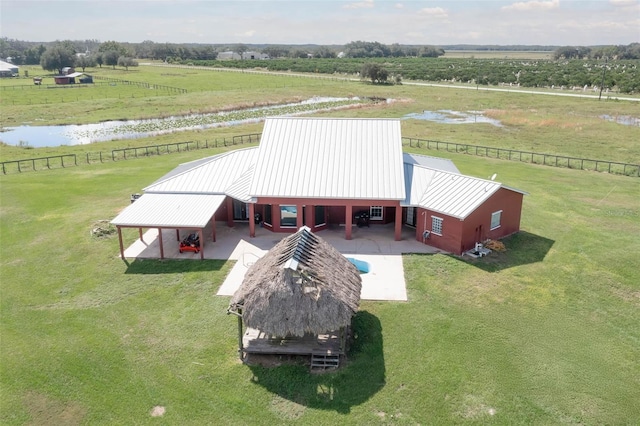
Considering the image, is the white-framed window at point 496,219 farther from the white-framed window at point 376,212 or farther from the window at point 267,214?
the window at point 267,214

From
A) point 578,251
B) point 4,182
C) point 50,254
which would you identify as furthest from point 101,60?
point 578,251

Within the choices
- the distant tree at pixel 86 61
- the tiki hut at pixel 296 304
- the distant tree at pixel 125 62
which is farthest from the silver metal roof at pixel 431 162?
the distant tree at pixel 86 61

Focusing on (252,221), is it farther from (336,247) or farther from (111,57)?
(111,57)

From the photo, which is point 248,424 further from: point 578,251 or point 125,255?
Result: point 578,251

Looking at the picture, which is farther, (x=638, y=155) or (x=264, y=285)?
(x=638, y=155)

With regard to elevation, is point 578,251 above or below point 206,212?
below

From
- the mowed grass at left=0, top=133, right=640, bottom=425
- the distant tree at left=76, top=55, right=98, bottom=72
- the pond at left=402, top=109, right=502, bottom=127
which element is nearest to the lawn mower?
the mowed grass at left=0, top=133, right=640, bottom=425
